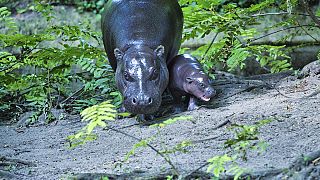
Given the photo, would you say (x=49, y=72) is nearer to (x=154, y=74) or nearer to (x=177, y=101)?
(x=177, y=101)

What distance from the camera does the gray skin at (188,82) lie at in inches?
201

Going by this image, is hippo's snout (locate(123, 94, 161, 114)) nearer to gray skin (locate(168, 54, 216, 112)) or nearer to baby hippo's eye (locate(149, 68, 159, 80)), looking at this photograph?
baby hippo's eye (locate(149, 68, 159, 80))

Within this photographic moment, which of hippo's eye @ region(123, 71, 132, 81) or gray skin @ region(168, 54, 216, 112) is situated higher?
hippo's eye @ region(123, 71, 132, 81)

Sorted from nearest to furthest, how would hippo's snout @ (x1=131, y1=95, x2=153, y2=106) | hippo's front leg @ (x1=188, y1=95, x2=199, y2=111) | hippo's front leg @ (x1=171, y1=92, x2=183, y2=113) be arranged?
hippo's snout @ (x1=131, y1=95, x2=153, y2=106) < hippo's front leg @ (x1=188, y1=95, x2=199, y2=111) < hippo's front leg @ (x1=171, y1=92, x2=183, y2=113)

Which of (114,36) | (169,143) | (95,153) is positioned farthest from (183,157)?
(114,36)

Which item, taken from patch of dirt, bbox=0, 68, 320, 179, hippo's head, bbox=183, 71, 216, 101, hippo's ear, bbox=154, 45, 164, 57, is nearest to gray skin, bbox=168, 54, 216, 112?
hippo's head, bbox=183, 71, 216, 101

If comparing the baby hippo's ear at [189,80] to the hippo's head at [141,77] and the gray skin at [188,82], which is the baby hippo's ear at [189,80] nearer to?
the gray skin at [188,82]

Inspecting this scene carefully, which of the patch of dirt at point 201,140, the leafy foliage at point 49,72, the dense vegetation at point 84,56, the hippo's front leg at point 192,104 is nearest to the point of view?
the patch of dirt at point 201,140

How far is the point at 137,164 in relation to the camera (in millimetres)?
3246

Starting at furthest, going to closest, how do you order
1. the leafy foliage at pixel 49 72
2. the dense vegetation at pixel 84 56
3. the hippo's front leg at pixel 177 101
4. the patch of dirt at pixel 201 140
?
the leafy foliage at pixel 49 72 → the dense vegetation at pixel 84 56 → the hippo's front leg at pixel 177 101 → the patch of dirt at pixel 201 140

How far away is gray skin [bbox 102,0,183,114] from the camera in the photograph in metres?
4.67

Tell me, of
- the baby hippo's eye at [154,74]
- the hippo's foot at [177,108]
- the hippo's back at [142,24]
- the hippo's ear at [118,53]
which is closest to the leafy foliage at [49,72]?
the hippo's back at [142,24]

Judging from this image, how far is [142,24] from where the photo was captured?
17.3 ft

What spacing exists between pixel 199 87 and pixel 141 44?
0.63 meters
